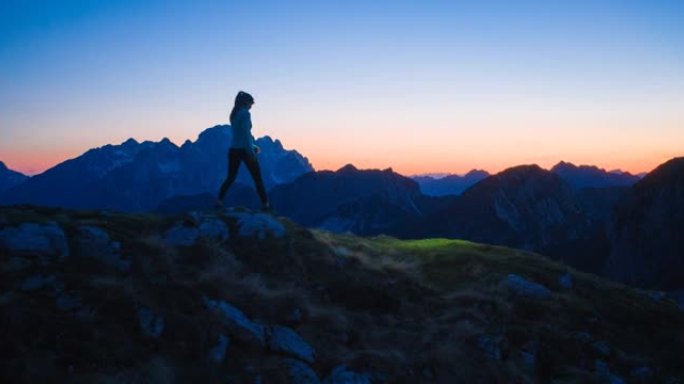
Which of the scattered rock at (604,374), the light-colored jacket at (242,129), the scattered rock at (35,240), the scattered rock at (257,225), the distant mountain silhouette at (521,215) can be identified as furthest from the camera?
the distant mountain silhouette at (521,215)

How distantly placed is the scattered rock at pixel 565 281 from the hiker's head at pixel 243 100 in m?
13.0

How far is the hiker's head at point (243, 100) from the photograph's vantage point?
635 inches

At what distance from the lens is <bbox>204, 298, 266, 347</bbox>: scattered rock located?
1020cm

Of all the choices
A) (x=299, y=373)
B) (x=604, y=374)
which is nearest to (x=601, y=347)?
(x=604, y=374)

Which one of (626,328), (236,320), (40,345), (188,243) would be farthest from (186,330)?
(626,328)

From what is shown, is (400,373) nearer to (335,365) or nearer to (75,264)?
(335,365)

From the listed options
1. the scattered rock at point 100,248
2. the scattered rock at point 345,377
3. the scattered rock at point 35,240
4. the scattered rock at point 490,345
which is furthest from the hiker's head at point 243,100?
the scattered rock at point 490,345

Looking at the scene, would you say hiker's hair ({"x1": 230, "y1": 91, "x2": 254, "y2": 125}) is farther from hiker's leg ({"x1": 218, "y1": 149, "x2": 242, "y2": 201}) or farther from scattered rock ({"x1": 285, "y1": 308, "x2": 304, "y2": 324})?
scattered rock ({"x1": 285, "y1": 308, "x2": 304, "y2": 324})

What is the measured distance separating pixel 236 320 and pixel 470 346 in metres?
5.83

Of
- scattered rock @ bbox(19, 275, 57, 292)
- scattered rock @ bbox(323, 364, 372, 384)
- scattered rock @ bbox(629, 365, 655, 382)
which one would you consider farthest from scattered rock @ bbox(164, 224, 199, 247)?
scattered rock @ bbox(629, 365, 655, 382)

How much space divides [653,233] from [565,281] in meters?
108

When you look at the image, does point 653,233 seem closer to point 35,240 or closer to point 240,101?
point 240,101

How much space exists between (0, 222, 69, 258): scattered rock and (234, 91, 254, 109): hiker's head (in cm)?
692

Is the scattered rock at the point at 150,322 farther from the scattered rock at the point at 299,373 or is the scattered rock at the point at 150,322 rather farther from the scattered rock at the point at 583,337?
the scattered rock at the point at 583,337
